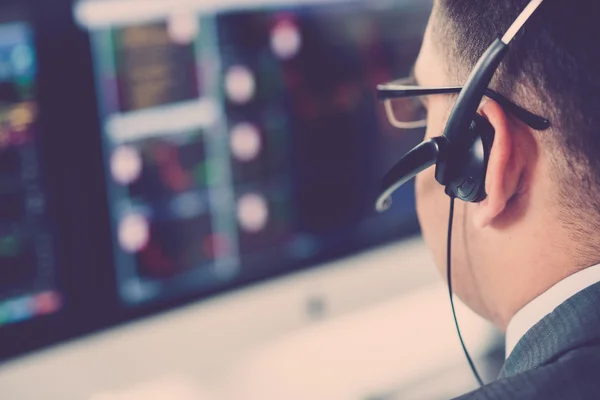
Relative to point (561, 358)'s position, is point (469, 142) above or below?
above

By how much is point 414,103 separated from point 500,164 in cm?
24

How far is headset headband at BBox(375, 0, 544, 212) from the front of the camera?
1.58 ft

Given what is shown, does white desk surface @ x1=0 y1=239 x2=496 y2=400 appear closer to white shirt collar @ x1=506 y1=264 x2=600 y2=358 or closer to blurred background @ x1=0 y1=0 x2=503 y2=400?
blurred background @ x1=0 y1=0 x2=503 y2=400

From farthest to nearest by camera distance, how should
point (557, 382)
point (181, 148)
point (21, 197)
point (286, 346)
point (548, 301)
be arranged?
1. point (286, 346)
2. point (181, 148)
3. point (21, 197)
4. point (548, 301)
5. point (557, 382)

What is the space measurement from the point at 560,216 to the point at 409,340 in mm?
539

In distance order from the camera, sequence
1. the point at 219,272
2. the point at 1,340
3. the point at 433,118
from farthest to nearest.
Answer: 1. the point at 219,272
2. the point at 1,340
3. the point at 433,118

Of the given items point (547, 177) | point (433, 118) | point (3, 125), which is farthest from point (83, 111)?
point (547, 177)

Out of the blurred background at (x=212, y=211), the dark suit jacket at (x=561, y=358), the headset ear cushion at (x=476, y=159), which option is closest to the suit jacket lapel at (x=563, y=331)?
the dark suit jacket at (x=561, y=358)

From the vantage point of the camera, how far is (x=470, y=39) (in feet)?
1.80

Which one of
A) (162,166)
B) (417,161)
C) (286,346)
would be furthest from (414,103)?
(286,346)

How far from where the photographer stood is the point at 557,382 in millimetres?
436

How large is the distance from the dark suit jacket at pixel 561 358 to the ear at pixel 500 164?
9 cm

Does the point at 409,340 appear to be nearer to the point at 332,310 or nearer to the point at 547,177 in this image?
the point at 332,310

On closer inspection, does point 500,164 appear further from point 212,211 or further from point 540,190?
point 212,211
